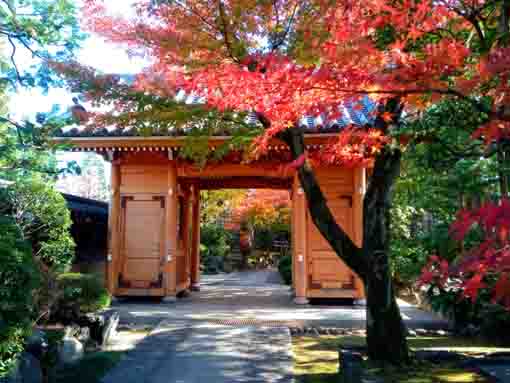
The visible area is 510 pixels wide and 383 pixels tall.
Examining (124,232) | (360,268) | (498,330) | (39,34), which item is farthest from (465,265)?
(124,232)

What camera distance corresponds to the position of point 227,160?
956cm

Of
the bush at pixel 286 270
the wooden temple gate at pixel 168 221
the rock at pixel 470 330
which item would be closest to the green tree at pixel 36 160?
the wooden temple gate at pixel 168 221

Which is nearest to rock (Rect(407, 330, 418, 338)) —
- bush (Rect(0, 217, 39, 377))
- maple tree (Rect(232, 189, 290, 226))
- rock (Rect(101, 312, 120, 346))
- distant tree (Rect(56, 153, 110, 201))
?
rock (Rect(101, 312, 120, 346))

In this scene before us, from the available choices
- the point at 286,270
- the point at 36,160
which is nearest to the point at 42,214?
the point at 36,160

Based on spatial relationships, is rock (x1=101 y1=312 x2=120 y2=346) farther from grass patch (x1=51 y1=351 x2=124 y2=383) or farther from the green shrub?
grass patch (x1=51 y1=351 x2=124 y2=383)

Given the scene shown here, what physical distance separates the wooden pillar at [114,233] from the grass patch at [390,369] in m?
4.38

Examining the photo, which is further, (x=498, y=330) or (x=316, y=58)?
(x=498, y=330)

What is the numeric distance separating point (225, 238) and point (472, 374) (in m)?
18.6

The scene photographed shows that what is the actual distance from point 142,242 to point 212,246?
12225 mm

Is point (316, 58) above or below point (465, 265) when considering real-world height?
above

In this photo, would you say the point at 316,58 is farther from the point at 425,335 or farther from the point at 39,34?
the point at 425,335

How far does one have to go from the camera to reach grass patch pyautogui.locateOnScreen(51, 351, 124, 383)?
4424mm

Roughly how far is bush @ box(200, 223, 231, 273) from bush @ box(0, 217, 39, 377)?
1731cm

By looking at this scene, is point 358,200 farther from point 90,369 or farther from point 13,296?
point 13,296
